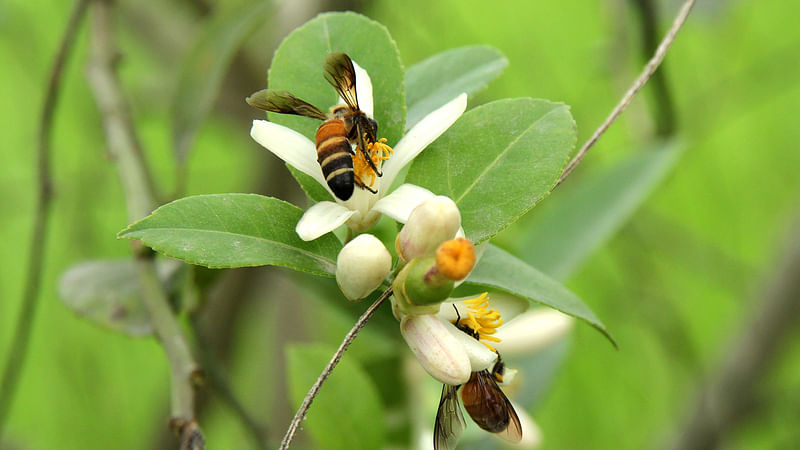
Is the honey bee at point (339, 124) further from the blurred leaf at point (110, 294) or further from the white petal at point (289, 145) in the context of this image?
the blurred leaf at point (110, 294)

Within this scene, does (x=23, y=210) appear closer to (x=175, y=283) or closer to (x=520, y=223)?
(x=520, y=223)

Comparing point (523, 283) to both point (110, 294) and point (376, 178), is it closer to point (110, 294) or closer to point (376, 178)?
point (376, 178)

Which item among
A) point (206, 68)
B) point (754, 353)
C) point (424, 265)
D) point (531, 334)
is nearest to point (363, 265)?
point (424, 265)

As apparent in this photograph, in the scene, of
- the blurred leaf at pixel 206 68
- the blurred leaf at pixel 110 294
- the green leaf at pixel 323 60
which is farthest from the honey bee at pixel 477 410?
the blurred leaf at pixel 206 68

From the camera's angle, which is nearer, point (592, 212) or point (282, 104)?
point (282, 104)

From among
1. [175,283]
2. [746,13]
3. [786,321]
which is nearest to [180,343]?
[175,283]

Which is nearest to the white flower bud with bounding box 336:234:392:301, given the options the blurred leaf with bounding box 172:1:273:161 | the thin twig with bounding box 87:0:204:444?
the thin twig with bounding box 87:0:204:444

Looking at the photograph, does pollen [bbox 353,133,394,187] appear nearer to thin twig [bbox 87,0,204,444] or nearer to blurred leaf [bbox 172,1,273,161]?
thin twig [bbox 87,0,204,444]
